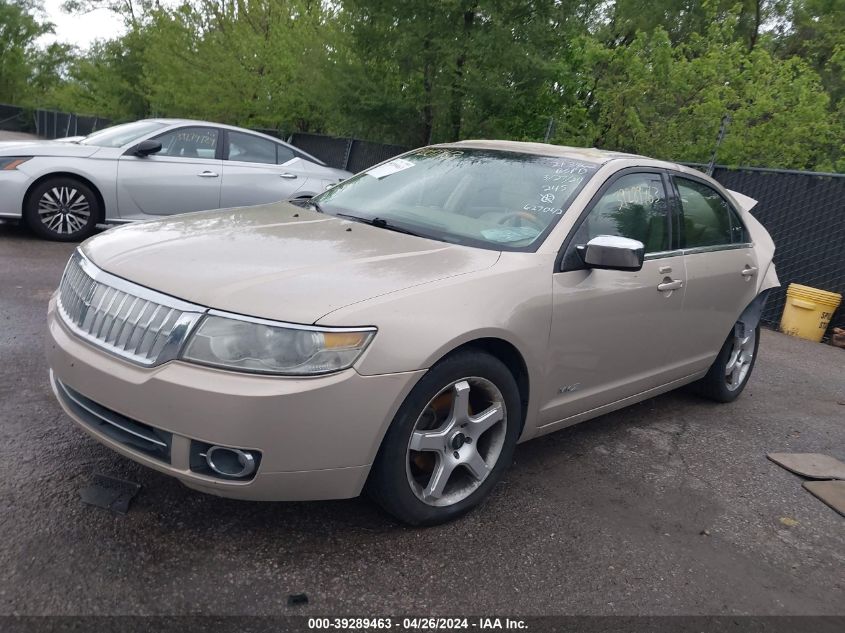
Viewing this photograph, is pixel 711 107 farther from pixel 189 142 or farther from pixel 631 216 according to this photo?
pixel 631 216

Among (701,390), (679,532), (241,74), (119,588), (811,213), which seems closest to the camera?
(119,588)

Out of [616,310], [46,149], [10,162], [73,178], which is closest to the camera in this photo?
[616,310]

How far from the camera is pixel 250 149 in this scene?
912 cm

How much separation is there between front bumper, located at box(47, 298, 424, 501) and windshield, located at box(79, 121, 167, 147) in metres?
6.22

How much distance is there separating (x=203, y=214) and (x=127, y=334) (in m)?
1.25

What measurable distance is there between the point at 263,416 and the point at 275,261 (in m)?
A: 0.72

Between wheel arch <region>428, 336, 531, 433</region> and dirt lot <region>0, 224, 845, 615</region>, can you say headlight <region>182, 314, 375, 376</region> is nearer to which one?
wheel arch <region>428, 336, 531, 433</region>

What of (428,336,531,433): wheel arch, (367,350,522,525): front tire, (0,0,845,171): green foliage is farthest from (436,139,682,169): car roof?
(0,0,845,171): green foliage

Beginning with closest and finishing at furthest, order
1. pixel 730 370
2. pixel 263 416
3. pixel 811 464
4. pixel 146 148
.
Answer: pixel 263 416 < pixel 811 464 < pixel 730 370 < pixel 146 148

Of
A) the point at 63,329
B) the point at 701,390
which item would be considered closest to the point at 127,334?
the point at 63,329

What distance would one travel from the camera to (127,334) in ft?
8.86

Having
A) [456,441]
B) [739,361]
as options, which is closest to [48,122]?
[739,361]

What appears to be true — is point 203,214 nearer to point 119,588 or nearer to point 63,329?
point 63,329

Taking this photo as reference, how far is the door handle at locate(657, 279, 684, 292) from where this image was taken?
399 centimetres
